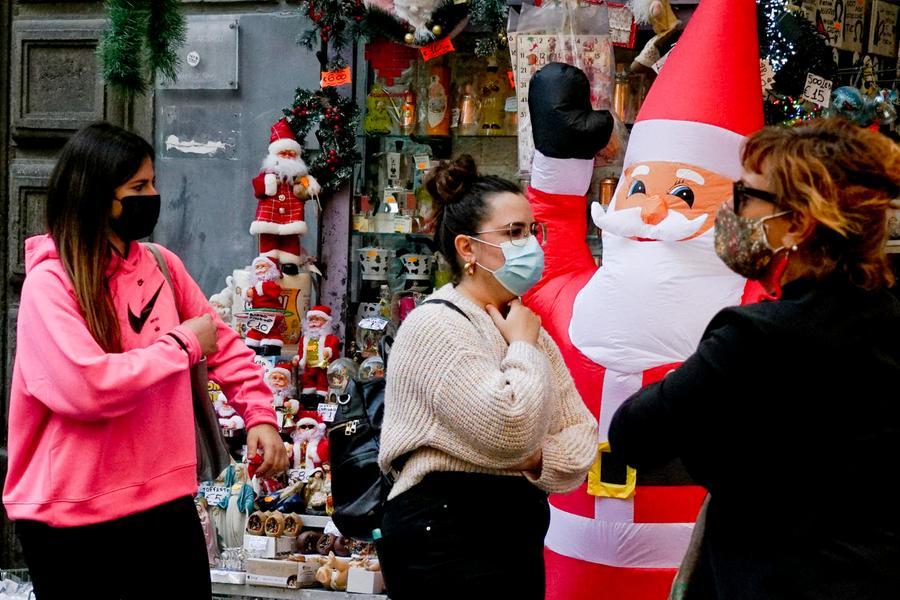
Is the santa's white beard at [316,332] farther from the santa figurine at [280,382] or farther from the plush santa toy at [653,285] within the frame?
the plush santa toy at [653,285]

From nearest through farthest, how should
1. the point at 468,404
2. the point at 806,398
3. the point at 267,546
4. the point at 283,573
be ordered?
the point at 806,398 < the point at 468,404 < the point at 283,573 < the point at 267,546

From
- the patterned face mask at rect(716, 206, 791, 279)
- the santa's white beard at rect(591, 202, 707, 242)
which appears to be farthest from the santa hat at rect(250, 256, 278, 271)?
the patterned face mask at rect(716, 206, 791, 279)

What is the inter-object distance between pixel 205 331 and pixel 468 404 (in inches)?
30.2

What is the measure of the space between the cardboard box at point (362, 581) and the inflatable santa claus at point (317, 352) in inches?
37.6

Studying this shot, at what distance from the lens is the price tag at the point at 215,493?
15.7 feet

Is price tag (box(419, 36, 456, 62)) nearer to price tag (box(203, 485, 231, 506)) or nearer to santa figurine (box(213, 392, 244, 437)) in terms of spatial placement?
santa figurine (box(213, 392, 244, 437))

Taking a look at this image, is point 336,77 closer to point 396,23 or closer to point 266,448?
point 396,23

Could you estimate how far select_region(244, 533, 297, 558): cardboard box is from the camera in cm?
447

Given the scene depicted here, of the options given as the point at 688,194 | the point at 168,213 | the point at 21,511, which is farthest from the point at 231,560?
the point at 688,194

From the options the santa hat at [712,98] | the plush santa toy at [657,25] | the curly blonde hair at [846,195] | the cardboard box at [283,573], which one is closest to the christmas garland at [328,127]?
the plush santa toy at [657,25]

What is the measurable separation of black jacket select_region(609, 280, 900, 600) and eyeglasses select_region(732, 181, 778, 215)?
0.17m

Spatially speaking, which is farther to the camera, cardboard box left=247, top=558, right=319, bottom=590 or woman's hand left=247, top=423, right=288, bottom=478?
cardboard box left=247, top=558, right=319, bottom=590

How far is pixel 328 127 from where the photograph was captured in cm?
497

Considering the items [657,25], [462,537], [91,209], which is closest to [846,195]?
[462,537]
